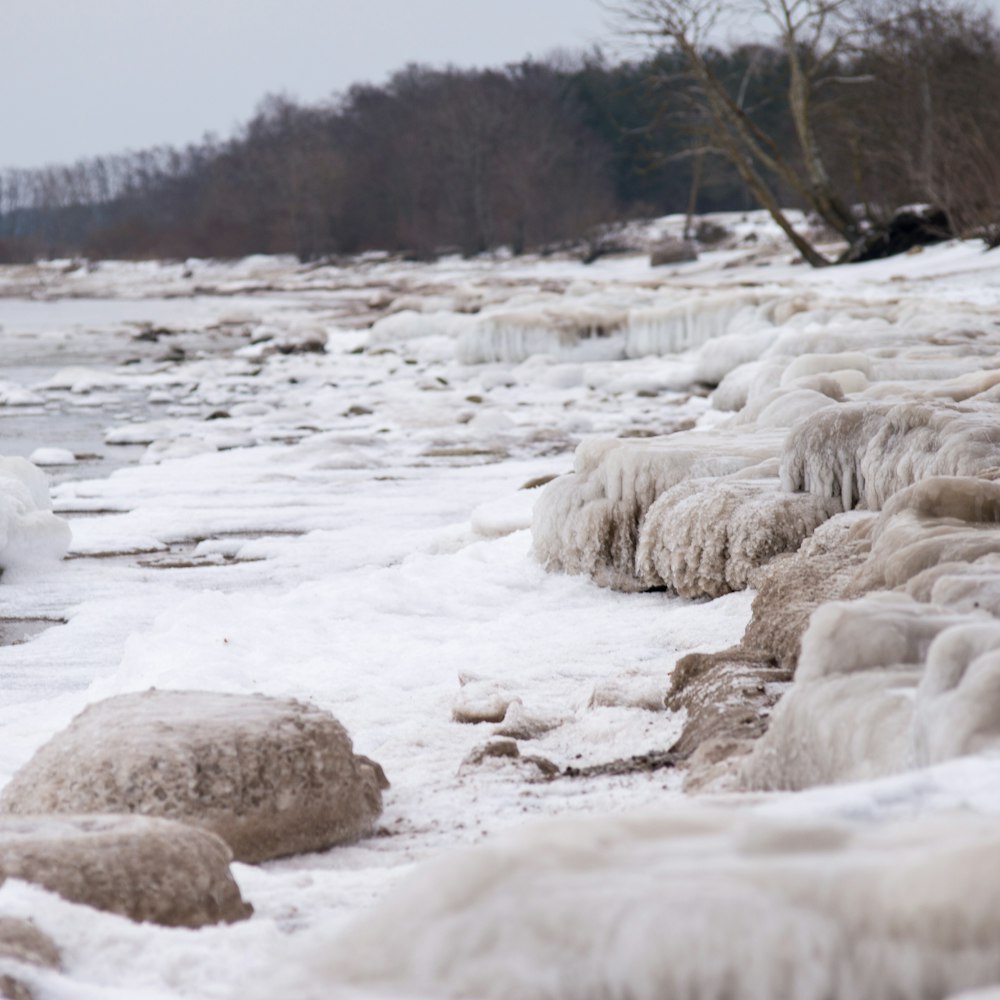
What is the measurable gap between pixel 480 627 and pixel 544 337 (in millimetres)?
11860

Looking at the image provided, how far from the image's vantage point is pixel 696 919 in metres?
1.35

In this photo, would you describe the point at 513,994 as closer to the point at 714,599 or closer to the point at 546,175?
the point at 714,599

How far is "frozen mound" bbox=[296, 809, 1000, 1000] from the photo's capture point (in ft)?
4.21

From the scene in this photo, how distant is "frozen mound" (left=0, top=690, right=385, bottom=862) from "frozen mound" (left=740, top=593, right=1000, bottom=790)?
0.94 meters

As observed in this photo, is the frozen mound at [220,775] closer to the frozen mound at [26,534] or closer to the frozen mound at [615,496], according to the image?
the frozen mound at [615,496]

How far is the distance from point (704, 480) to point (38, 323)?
27039 millimetres

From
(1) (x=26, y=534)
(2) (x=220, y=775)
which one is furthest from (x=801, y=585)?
(1) (x=26, y=534)

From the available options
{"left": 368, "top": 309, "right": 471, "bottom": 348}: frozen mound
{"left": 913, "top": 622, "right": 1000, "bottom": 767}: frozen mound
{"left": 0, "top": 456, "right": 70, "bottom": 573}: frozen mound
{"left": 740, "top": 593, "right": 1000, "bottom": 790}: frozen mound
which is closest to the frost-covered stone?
{"left": 740, "top": 593, "right": 1000, "bottom": 790}: frozen mound

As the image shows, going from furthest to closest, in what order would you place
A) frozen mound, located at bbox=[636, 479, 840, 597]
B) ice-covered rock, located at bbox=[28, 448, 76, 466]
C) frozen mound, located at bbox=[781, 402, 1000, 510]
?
ice-covered rock, located at bbox=[28, 448, 76, 466] → frozen mound, located at bbox=[636, 479, 840, 597] → frozen mound, located at bbox=[781, 402, 1000, 510]

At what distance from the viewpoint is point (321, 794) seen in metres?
2.94

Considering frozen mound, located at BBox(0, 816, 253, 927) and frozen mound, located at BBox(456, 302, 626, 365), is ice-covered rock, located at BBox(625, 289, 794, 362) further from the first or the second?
frozen mound, located at BBox(0, 816, 253, 927)

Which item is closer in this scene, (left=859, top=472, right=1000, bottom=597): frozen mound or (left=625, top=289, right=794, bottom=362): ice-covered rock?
(left=859, top=472, right=1000, bottom=597): frozen mound

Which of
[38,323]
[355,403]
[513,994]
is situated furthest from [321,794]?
[38,323]

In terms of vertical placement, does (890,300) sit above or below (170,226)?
below
